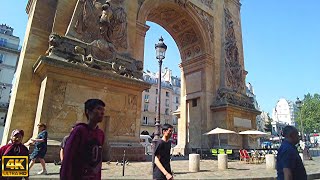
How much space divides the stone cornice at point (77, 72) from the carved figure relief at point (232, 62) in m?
10.3

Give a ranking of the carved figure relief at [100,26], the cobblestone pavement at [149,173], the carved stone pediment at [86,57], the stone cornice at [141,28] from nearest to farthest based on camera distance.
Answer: the cobblestone pavement at [149,173] → the carved stone pediment at [86,57] → the carved figure relief at [100,26] → the stone cornice at [141,28]

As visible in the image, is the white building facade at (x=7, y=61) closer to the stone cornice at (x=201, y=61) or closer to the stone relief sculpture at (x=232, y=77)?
the stone cornice at (x=201, y=61)

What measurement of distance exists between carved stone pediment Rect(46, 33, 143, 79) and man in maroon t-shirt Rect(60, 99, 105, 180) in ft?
25.3

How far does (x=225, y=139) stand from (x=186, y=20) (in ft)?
30.9

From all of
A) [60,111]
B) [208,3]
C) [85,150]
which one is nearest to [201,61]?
[208,3]

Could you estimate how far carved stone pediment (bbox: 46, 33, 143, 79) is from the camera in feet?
30.3

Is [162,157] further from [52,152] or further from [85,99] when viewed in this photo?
[85,99]

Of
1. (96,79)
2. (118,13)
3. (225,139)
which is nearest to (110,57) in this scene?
(96,79)

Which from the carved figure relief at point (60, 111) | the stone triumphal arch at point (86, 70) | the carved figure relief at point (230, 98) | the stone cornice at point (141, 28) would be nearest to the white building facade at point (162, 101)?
the carved figure relief at point (230, 98)

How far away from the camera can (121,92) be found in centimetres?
1068

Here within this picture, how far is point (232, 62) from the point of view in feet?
63.2

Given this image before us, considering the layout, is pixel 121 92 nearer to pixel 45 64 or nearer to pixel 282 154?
pixel 45 64

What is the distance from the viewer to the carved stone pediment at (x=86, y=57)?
9.23 meters

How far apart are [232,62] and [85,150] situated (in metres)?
18.7
